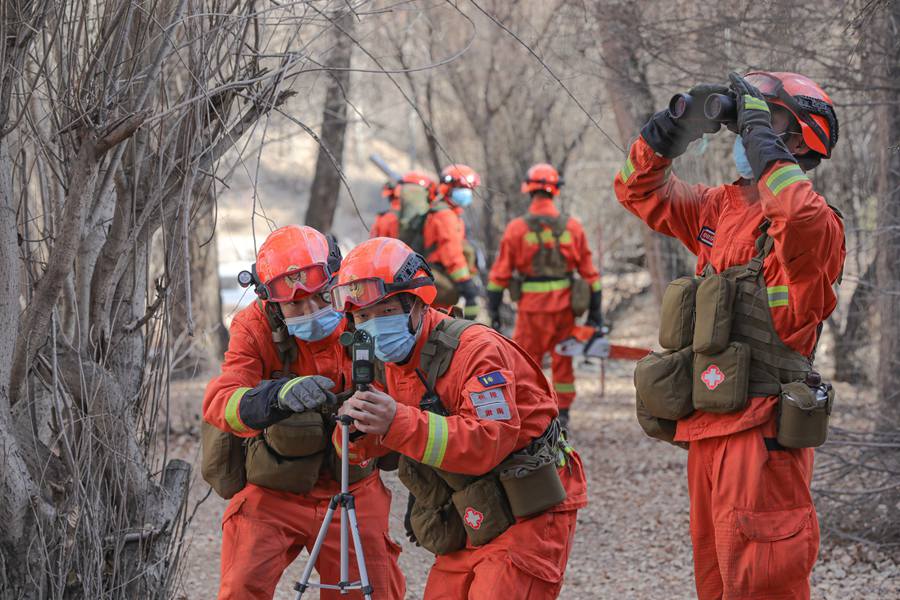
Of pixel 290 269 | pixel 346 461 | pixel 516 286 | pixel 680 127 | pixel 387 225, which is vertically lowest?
pixel 346 461

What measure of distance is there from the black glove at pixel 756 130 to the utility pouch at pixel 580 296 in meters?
5.81

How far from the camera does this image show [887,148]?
6.78 meters

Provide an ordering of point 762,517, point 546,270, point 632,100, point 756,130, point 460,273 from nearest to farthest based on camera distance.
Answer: point 756,130, point 762,517, point 632,100, point 546,270, point 460,273

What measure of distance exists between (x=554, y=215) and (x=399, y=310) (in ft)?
19.8

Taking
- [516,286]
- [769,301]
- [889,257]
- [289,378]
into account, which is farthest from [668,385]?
[516,286]

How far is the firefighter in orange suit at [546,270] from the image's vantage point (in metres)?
9.47

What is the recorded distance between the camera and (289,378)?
155 inches

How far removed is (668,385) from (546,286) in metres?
5.57

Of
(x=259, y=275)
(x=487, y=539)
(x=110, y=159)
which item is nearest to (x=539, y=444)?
(x=487, y=539)

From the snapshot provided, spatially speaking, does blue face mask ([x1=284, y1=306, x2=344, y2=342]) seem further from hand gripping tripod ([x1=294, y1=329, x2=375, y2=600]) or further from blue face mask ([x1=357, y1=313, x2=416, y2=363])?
hand gripping tripod ([x1=294, y1=329, x2=375, y2=600])

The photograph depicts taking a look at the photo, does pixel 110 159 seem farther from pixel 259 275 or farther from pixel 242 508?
pixel 242 508

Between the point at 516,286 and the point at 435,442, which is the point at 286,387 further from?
the point at 516,286

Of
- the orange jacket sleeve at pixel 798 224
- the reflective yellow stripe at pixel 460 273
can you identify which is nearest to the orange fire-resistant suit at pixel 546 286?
the reflective yellow stripe at pixel 460 273

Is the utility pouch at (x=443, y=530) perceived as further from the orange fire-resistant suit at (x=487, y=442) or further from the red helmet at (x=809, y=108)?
the red helmet at (x=809, y=108)
